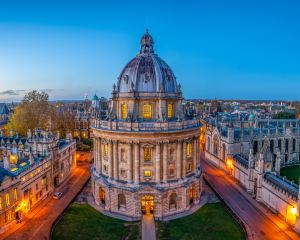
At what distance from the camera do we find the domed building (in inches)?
1628

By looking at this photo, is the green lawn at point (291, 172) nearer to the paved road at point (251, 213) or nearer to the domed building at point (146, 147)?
the paved road at point (251, 213)

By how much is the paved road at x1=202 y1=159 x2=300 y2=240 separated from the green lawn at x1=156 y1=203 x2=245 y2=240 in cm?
228

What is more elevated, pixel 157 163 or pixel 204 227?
pixel 157 163

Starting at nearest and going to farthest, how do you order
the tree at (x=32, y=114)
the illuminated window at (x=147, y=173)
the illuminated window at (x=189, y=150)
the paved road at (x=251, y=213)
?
1. the paved road at (x=251, y=213)
2. the illuminated window at (x=147, y=173)
3. the illuminated window at (x=189, y=150)
4. the tree at (x=32, y=114)

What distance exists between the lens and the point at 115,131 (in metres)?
41.4

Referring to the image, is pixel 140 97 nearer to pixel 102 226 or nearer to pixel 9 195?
pixel 102 226

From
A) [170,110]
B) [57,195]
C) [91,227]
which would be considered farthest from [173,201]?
[57,195]

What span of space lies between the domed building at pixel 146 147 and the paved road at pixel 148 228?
3.79 ft

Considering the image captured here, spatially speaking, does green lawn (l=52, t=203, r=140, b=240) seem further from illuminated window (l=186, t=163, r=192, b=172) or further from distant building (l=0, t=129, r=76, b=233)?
illuminated window (l=186, t=163, r=192, b=172)

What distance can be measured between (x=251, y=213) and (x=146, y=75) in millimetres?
29458

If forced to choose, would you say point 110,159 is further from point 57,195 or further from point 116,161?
point 57,195

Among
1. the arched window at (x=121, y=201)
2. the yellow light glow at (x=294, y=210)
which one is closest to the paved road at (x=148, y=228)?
the arched window at (x=121, y=201)

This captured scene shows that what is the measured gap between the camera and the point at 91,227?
38.8 m

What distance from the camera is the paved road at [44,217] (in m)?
36.7
